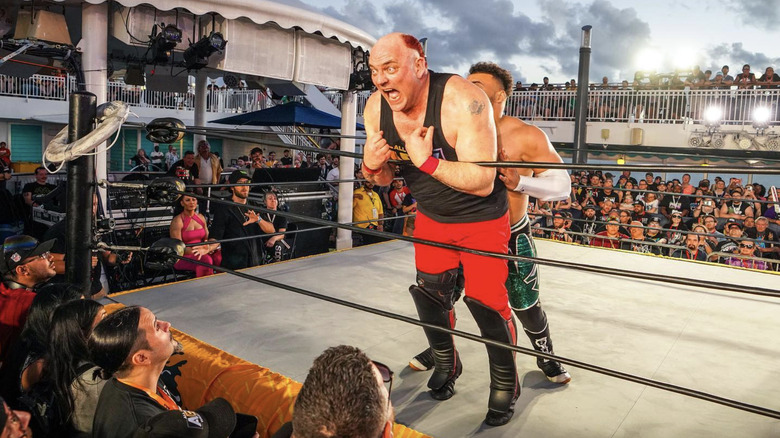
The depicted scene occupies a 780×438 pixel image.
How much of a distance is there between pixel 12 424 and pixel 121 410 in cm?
23

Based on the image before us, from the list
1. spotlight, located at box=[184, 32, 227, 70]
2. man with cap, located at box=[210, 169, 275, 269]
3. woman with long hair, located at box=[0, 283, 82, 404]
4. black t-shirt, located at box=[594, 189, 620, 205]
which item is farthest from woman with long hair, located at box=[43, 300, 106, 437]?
black t-shirt, located at box=[594, 189, 620, 205]

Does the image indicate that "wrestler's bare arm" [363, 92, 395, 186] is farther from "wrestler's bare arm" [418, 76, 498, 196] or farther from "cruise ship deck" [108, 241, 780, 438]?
"cruise ship deck" [108, 241, 780, 438]

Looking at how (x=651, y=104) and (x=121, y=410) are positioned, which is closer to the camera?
(x=121, y=410)

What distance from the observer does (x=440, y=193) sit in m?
1.97

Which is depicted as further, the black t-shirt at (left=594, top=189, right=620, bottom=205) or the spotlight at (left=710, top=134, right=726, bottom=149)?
the spotlight at (left=710, top=134, right=726, bottom=149)

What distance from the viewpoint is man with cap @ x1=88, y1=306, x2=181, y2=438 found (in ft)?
4.68

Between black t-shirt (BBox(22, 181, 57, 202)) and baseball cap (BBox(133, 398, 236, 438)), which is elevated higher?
black t-shirt (BBox(22, 181, 57, 202))

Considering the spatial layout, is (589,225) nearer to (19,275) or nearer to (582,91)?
(582,91)

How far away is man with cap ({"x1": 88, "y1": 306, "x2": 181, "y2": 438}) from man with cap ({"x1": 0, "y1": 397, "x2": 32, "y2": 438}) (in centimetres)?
15

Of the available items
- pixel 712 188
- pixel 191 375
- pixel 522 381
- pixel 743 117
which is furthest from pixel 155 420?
pixel 743 117

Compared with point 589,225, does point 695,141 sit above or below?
above

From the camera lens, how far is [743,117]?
12.1 meters

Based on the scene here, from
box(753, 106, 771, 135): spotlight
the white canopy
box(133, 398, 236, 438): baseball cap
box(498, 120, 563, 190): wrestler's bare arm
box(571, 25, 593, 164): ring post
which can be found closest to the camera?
box(133, 398, 236, 438): baseball cap

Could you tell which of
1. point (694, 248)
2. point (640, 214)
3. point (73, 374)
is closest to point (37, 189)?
point (73, 374)
